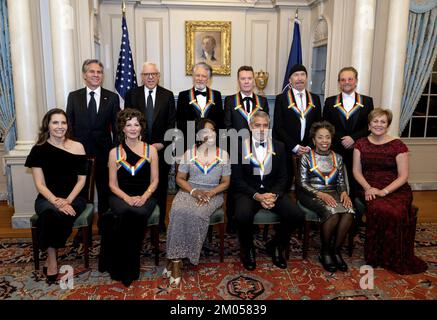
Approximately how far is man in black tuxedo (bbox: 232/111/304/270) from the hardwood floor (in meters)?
1.98

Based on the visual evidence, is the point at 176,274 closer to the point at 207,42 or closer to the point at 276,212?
the point at 276,212

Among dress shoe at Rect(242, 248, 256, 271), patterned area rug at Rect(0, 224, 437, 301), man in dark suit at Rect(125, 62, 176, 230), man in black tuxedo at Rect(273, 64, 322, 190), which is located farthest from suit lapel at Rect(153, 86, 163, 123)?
dress shoe at Rect(242, 248, 256, 271)

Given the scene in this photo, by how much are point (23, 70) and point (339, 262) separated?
12.6 feet

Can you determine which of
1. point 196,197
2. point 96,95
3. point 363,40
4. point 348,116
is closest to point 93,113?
point 96,95

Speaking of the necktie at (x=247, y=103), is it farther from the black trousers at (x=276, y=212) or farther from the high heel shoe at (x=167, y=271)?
the high heel shoe at (x=167, y=271)

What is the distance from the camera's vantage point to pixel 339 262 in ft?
11.2

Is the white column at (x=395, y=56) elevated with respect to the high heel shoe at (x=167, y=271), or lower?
elevated

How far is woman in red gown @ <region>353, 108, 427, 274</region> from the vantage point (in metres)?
3.38

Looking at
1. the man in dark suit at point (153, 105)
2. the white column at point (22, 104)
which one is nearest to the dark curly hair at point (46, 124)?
the man in dark suit at point (153, 105)

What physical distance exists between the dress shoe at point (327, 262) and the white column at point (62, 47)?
3280mm

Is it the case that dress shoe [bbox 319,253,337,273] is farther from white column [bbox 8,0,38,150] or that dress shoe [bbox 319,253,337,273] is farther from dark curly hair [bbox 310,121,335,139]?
white column [bbox 8,0,38,150]

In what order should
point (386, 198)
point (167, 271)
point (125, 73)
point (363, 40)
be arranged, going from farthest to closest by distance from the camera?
point (125, 73)
point (363, 40)
point (386, 198)
point (167, 271)

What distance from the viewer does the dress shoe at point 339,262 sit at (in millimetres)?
3389

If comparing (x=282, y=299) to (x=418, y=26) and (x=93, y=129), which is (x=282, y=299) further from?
(x=418, y=26)
